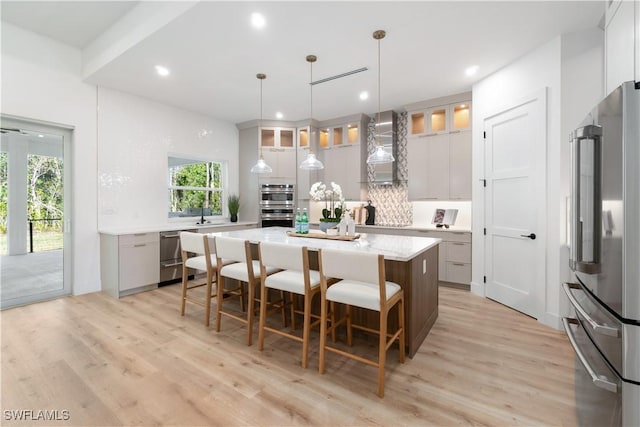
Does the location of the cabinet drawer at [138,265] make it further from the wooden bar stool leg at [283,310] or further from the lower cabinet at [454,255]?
the lower cabinet at [454,255]

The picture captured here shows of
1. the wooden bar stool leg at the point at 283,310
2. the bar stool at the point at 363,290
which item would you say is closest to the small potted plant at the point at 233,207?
the wooden bar stool leg at the point at 283,310

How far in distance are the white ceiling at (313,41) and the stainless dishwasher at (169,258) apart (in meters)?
2.22

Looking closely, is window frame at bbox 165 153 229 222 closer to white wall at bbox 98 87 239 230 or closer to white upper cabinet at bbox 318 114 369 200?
white wall at bbox 98 87 239 230

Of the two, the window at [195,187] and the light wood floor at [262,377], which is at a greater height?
the window at [195,187]

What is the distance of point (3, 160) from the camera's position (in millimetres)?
3555

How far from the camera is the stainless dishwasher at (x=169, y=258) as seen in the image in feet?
14.5

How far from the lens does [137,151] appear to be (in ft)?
15.3

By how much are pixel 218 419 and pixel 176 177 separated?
14.9ft

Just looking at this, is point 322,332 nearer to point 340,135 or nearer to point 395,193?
point 395,193

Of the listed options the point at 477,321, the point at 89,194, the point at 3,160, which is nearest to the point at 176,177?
the point at 89,194

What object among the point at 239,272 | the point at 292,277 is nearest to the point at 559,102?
the point at 292,277

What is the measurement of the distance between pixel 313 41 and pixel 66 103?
3.44 m

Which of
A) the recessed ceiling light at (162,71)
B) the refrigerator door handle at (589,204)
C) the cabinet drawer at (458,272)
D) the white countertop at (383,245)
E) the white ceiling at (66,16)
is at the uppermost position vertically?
the white ceiling at (66,16)

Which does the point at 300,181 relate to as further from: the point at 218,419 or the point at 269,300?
the point at 218,419
